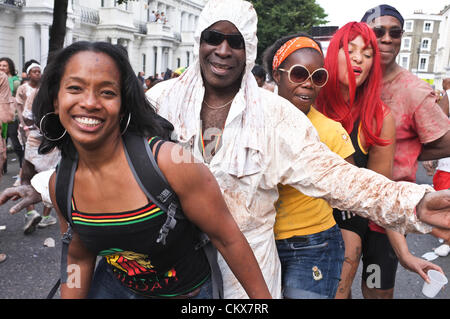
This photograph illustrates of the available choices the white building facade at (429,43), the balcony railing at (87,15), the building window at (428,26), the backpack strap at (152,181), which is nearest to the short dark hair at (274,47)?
the backpack strap at (152,181)

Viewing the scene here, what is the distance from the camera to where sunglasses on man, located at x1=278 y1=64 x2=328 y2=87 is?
245 cm

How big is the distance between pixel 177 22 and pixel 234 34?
38294mm

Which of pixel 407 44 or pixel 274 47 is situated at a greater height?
pixel 407 44

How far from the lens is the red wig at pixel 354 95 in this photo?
2.45 meters

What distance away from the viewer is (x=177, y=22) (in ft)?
125

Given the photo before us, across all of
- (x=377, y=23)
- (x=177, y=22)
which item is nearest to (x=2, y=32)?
(x=177, y=22)

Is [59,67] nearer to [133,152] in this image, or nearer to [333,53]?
[133,152]

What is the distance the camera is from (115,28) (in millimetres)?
27922

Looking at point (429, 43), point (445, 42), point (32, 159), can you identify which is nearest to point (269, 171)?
point (32, 159)

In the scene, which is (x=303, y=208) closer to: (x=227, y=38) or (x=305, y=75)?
(x=305, y=75)

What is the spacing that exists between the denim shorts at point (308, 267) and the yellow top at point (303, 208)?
0.04 meters

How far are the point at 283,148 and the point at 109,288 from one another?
101 cm

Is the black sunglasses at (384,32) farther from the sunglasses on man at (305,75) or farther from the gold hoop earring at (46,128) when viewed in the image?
the gold hoop earring at (46,128)

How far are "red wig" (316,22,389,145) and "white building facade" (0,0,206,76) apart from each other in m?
8.27
